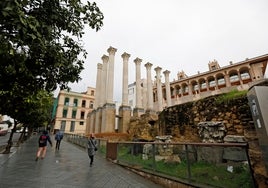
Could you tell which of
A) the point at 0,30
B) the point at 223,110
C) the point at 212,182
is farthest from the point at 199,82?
the point at 0,30

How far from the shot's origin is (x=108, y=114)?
2650cm

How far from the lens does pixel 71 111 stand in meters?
42.0

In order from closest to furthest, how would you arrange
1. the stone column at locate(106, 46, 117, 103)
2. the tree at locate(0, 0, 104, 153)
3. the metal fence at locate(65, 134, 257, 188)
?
the tree at locate(0, 0, 104, 153)
the metal fence at locate(65, 134, 257, 188)
the stone column at locate(106, 46, 117, 103)

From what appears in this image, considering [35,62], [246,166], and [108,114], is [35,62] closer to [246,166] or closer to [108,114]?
[246,166]

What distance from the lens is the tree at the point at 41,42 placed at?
8.67 feet

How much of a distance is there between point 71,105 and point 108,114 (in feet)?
66.7

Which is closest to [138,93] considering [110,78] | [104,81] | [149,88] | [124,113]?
[149,88]

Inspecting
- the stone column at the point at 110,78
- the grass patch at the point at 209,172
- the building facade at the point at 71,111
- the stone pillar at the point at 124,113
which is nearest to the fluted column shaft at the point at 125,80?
the stone pillar at the point at 124,113

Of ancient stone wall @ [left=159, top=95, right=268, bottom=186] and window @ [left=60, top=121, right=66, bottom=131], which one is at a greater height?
window @ [left=60, top=121, right=66, bottom=131]

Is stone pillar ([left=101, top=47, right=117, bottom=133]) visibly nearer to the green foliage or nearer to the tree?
the green foliage

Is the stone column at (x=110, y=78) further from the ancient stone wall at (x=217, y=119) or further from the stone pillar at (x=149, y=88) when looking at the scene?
the ancient stone wall at (x=217, y=119)

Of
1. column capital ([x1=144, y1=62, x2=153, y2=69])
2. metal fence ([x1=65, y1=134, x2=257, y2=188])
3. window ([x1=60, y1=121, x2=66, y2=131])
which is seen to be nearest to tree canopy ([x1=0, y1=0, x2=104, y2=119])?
metal fence ([x1=65, y1=134, x2=257, y2=188])

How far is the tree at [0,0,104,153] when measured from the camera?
264 cm

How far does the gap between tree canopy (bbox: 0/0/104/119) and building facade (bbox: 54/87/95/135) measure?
3909 cm
